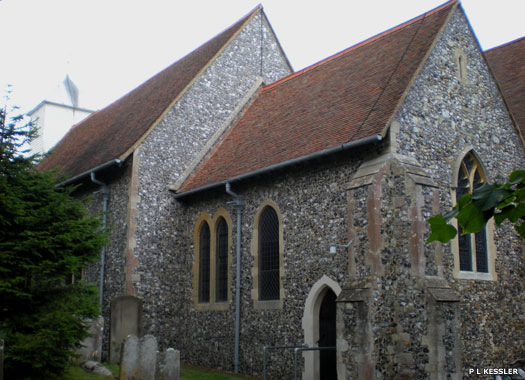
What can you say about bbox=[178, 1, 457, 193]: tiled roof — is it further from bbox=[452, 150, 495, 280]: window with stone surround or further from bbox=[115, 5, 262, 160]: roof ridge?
bbox=[452, 150, 495, 280]: window with stone surround

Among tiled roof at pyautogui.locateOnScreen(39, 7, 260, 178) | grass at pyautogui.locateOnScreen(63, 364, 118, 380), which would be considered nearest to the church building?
tiled roof at pyautogui.locateOnScreen(39, 7, 260, 178)

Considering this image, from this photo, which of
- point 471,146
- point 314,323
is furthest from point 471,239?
point 314,323

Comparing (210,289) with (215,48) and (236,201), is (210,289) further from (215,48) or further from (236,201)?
(215,48)

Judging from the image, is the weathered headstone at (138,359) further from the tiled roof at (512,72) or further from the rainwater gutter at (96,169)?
the tiled roof at (512,72)

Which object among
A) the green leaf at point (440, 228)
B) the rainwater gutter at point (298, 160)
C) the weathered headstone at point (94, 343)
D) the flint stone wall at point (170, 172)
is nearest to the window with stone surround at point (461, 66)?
→ the rainwater gutter at point (298, 160)

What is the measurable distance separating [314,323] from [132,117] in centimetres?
1102

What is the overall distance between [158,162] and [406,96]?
7.89 meters

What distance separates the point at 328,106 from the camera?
50.0ft

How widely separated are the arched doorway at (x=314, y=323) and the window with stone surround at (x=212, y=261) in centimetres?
324

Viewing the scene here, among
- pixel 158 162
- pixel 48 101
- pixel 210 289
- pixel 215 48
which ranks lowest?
pixel 210 289

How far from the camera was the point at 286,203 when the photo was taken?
14.1 m

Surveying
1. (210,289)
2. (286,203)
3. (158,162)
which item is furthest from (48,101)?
(286,203)

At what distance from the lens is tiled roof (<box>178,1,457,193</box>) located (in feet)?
43.4

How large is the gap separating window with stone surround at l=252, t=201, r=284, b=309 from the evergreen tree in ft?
13.5
